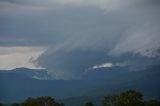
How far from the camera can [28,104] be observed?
18650 centimetres

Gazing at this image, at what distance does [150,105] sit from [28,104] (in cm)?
4710

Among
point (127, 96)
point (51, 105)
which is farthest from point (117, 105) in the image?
point (51, 105)

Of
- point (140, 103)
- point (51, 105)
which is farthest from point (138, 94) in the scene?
point (51, 105)

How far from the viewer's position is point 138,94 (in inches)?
7480

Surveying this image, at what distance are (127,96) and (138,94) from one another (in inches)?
191

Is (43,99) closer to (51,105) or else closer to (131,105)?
(51,105)

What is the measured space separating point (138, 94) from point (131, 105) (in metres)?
5.09

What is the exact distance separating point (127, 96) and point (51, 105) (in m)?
29.1

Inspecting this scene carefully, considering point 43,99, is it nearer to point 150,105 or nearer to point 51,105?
point 51,105

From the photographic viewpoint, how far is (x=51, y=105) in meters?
190

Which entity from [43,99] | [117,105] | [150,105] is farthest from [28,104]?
[150,105]

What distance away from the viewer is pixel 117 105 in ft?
640

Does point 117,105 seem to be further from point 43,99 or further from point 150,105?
point 43,99

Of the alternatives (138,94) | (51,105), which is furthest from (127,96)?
(51,105)
